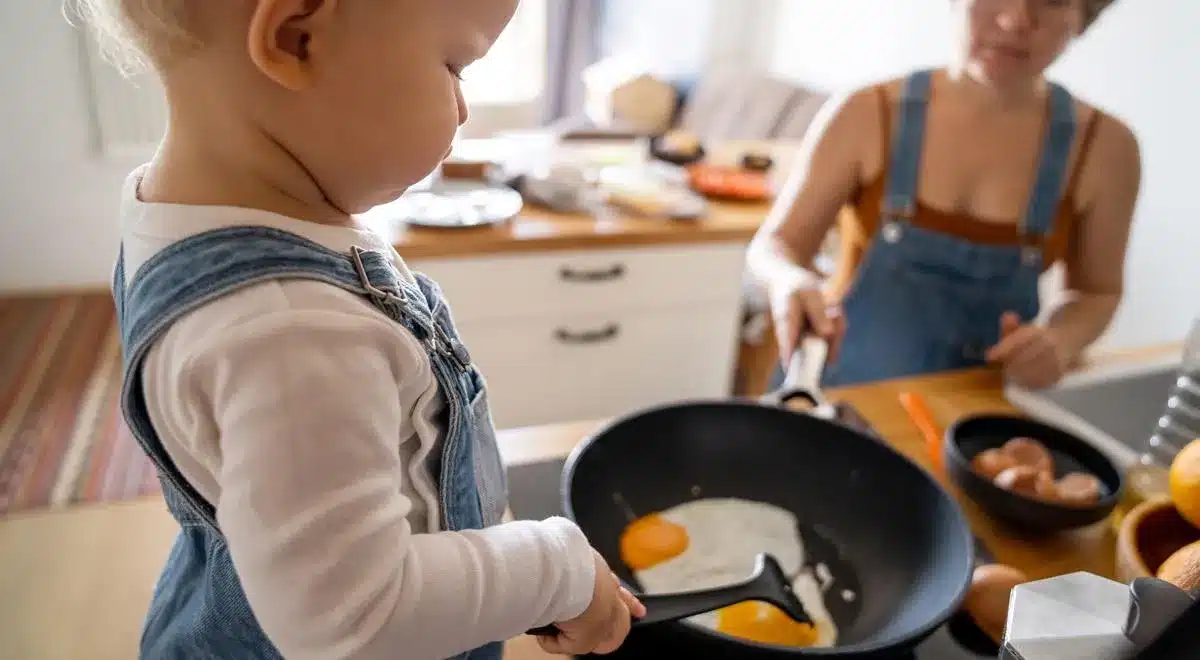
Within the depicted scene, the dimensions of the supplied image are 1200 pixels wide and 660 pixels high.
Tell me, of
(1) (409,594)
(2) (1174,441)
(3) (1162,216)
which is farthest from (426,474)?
(3) (1162,216)

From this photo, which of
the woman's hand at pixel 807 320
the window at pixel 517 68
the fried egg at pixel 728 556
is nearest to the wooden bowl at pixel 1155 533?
the fried egg at pixel 728 556

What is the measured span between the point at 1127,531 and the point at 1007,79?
27.9 inches

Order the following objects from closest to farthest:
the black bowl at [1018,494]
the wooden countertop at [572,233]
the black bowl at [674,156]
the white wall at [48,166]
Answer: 1. the black bowl at [1018,494]
2. the wooden countertop at [572,233]
3. the black bowl at [674,156]
4. the white wall at [48,166]

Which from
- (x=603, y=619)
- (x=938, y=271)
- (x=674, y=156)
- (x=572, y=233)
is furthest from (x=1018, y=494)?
(x=674, y=156)

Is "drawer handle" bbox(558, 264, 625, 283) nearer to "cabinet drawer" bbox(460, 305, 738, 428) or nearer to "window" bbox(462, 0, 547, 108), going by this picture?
"cabinet drawer" bbox(460, 305, 738, 428)

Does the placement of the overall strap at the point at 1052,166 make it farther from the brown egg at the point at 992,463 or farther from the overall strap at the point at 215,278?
the overall strap at the point at 215,278

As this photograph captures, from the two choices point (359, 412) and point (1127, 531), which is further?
point (1127, 531)

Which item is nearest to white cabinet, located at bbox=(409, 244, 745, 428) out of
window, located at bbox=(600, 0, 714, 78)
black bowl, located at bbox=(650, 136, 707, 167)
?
black bowl, located at bbox=(650, 136, 707, 167)

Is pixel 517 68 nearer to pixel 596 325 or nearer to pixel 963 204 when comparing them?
pixel 596 325

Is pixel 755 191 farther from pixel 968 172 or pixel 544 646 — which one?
pixel 544 646

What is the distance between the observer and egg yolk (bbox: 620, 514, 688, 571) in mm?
670

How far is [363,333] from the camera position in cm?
37

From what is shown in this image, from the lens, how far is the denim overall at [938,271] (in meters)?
1.19

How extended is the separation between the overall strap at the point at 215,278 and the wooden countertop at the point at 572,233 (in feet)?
3.66
